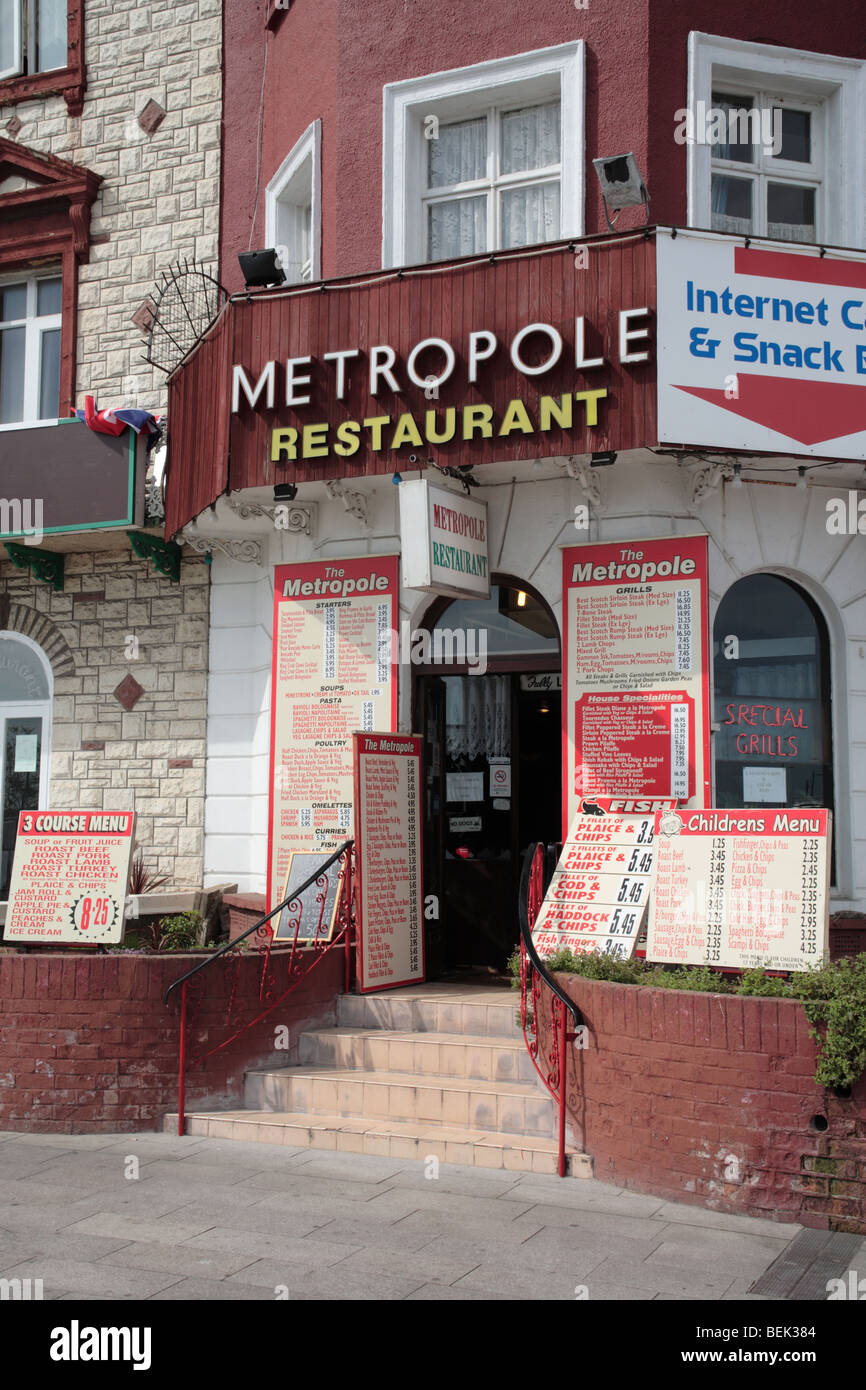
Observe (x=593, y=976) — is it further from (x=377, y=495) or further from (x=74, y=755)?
(x=74, y=755)

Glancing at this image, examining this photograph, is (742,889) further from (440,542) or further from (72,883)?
(72,883)

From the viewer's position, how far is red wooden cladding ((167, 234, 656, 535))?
9000 millimetres

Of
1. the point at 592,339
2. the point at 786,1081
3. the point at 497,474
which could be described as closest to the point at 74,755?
the point at 497,474

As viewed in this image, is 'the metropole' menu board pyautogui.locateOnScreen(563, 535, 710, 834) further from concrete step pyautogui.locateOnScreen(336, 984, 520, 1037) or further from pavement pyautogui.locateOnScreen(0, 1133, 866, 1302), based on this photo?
pavement pyautogui.locateOnScreen(0, 1133, 866, 1302)

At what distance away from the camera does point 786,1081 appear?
6746 millimetres

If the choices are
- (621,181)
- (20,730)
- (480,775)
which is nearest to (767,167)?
(621,181)

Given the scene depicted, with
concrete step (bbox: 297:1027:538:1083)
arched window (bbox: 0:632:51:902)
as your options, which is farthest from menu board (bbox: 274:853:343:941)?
arched window (bbox: 0:632:51:902)

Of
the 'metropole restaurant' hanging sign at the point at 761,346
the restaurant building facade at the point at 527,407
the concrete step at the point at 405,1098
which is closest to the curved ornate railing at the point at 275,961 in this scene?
the concrete step at the point at 405,1098

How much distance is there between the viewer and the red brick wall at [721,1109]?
6.61 meters

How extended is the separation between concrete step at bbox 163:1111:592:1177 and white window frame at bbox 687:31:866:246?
6.73 metres

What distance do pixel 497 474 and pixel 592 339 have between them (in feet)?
4.57

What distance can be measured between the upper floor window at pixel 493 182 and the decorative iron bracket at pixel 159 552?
3675 mm

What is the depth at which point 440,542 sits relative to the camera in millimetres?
9398

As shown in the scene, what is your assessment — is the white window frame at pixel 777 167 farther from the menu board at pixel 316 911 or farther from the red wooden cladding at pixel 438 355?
the menu board at pixel 316 911
